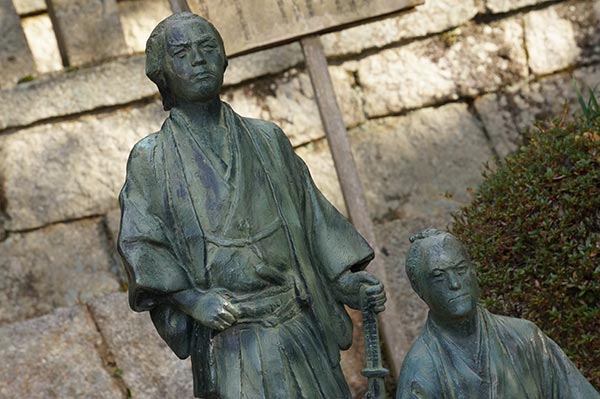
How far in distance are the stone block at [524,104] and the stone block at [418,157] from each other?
3.4 inches

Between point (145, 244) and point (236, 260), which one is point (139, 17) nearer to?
point (145, 244)

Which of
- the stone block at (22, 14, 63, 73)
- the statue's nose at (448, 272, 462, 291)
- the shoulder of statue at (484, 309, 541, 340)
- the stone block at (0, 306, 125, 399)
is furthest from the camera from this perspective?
the stone block at (22, 14, 63, 73)

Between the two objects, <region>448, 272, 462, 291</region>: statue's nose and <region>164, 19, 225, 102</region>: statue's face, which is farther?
<region>164, 19, 225, 102</region>: statue's face

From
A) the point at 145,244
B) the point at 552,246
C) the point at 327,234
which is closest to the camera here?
the point at 145,244

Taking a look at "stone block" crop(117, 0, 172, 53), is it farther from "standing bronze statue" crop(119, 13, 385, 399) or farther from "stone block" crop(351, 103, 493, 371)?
"standing bronze statue" crop(119, 13, 385, 399)

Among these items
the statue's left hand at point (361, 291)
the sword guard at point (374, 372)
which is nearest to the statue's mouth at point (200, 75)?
the statue's left hand at point (361, 291)

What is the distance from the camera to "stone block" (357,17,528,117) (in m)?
8.33

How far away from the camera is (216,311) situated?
4.71m

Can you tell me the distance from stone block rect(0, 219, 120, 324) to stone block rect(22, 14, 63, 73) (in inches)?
38.0

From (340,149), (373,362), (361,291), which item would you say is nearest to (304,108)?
(340,149)

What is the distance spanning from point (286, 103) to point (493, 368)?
161 inches

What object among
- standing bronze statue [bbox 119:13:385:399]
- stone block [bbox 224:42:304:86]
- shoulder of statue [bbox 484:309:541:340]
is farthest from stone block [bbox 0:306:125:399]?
shoulder of statue [bbox 484:309:541:340]

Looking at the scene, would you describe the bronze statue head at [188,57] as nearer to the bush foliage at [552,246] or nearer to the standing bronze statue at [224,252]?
the standing bronze statue at [224,252]

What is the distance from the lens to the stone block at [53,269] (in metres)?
8.09
